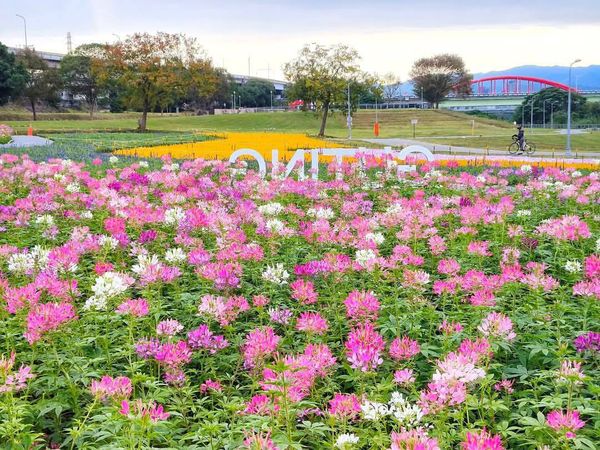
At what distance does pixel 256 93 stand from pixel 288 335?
394 feet

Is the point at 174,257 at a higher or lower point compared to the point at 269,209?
lower

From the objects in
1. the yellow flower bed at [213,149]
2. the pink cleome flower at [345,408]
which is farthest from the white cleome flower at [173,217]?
the yellow flower bed at [213,149]

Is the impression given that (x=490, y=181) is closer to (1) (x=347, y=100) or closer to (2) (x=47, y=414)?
(2) (x=47, y=414)

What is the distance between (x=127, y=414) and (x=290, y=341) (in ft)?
4.75

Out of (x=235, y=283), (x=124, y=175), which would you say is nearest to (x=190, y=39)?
(x=124, y=175)

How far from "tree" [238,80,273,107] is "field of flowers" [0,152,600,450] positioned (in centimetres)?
11438

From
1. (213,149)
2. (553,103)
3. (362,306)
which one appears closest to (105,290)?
(362,306)

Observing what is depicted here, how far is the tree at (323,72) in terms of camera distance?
43.4 m

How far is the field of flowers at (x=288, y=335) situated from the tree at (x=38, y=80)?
68.0m

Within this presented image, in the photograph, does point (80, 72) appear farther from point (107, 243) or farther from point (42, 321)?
point (42, 321)

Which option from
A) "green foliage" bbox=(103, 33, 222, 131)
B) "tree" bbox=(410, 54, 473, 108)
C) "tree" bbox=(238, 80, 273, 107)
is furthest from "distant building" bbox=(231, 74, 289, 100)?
"green foliage" bbox=(103, 33, 222, 131)

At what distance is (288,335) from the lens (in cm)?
332

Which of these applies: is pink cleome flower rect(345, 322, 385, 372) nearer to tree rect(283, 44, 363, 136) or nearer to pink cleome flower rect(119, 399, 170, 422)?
pink cleome flower rect(119, 399, 170, 422)

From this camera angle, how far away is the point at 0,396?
2.55 meters
